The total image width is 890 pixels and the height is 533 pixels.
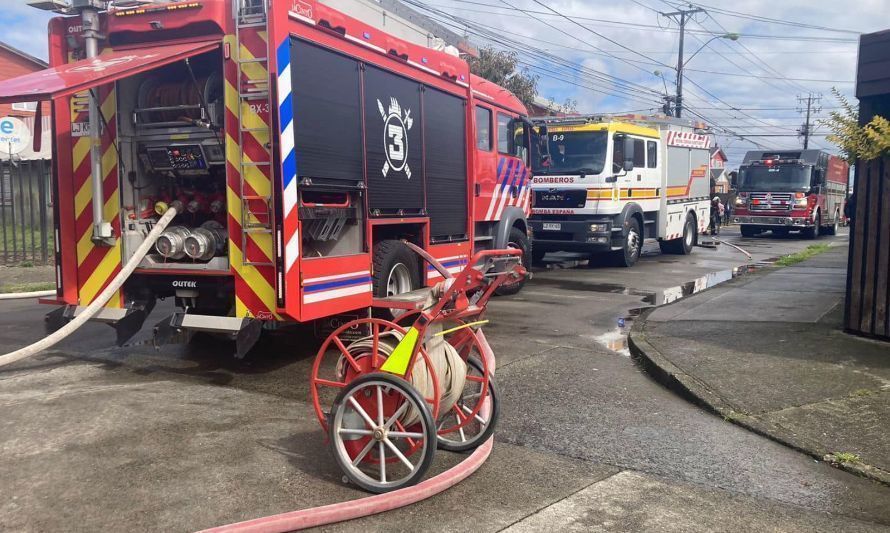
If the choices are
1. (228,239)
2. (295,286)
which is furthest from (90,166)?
(295,286)

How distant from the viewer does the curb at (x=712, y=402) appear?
15.0ft

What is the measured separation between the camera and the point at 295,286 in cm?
611

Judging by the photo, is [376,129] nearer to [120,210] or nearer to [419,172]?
[419,172]

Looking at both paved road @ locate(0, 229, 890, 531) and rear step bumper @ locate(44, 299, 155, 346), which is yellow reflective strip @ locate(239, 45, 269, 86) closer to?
rear step bumper @ locate(44, 299, 155, 346)

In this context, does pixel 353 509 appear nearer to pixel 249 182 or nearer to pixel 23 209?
pixel 249 182

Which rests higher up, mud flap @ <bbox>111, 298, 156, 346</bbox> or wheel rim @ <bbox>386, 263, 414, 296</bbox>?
wheel rim @ <bbox>386, 263, 414, 296</bbox>

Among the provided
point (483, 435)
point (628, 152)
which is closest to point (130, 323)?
point (483, 435)

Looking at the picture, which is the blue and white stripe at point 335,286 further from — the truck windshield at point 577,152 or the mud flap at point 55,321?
the truck windshield at point 577,152

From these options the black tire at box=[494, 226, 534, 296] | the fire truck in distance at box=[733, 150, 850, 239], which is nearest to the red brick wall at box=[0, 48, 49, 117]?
the black tire at box=[494, 226, 534, 296]

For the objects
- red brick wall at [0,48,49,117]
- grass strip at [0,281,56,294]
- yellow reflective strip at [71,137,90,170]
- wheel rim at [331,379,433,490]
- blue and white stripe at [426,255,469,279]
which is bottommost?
grass strip at [0,281,56,294]

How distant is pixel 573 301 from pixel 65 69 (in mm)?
7907

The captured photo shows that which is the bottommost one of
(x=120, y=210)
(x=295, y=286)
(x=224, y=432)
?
(x=224, y=432)

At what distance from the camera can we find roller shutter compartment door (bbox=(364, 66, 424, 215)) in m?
7.23

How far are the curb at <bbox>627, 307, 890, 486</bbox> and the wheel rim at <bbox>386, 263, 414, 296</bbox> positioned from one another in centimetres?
256
